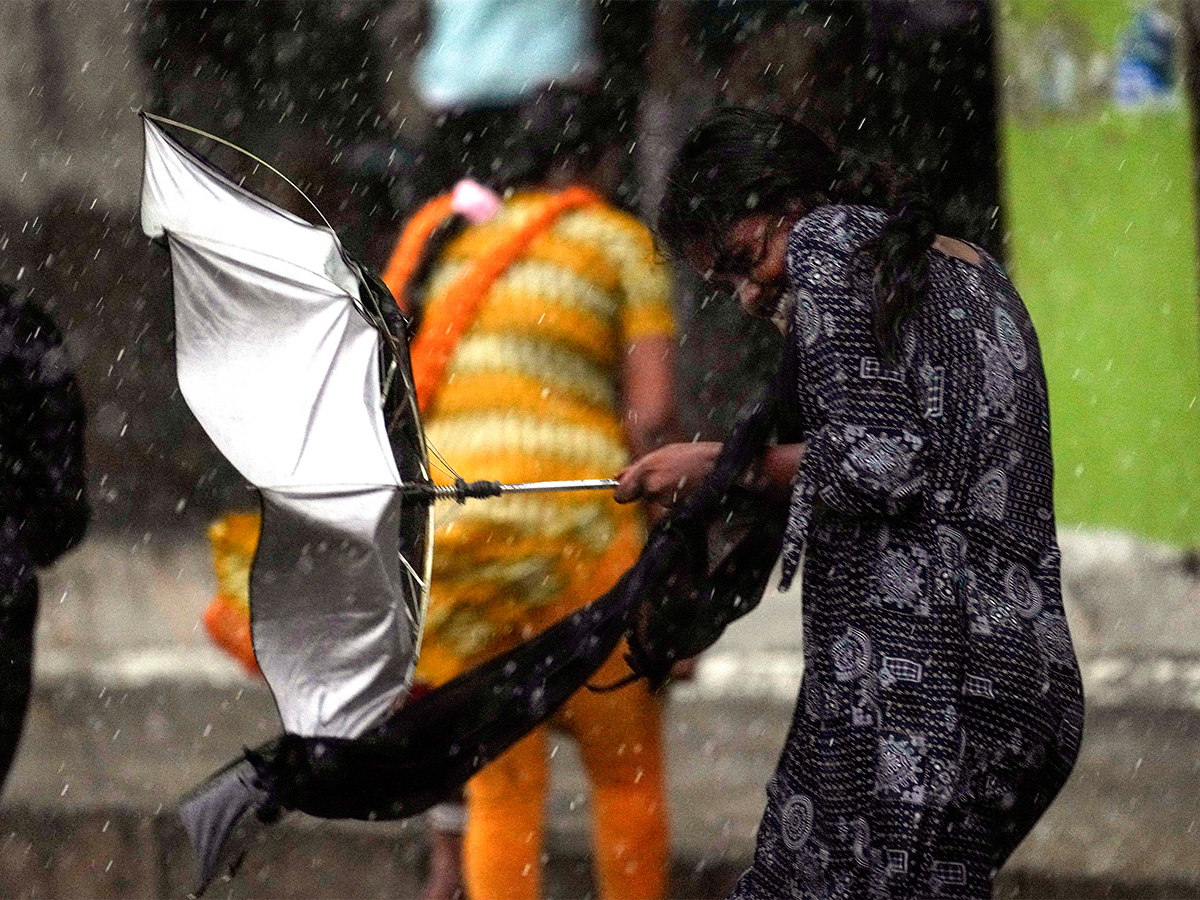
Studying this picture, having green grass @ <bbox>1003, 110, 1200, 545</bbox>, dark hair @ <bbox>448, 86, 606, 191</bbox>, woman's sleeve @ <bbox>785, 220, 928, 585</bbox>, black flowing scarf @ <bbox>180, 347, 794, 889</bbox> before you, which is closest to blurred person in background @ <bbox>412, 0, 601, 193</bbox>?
dark hair @ <bbox>448, 86, 606, 191</bbox>

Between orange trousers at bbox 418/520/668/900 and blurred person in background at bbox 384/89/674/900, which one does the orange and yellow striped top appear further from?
orange trousers at bbox 418/520/668/900

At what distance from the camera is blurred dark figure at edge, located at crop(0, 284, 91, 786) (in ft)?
10.6

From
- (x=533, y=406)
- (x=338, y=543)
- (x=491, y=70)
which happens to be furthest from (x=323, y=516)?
(x=491, y=70)

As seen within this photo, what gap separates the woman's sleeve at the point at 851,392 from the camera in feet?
7.57

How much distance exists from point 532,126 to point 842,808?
64.3 inches

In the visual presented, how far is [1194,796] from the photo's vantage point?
188 inches

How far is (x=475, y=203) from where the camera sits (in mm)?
3369

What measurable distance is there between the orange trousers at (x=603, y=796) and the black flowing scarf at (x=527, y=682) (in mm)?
479

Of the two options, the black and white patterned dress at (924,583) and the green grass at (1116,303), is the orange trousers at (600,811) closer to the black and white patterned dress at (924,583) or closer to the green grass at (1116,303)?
the black and white patterned dress at (924,583)

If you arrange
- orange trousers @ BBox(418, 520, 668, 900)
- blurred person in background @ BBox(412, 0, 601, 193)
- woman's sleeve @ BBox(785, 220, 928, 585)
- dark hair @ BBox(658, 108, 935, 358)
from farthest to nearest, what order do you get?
1. blurred person in background @ BBox(412, 0, 601, 193)
2. orange trousers @ BBox(418, 520, 668, 900)
3. dark hair @ BBox(658, 108, 935, 358)
4. woman's sleeve @ BBox(785, 220, 928, 585)

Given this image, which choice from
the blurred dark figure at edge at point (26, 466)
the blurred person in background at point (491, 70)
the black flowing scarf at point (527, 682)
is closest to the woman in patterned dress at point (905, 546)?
the black flowing scarf at point (527, 682)

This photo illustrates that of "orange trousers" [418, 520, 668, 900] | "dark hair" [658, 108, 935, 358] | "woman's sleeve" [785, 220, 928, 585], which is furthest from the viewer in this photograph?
"orange trousers" [418, 520, 668, 900]

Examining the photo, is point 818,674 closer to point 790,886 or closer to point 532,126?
point 790,886

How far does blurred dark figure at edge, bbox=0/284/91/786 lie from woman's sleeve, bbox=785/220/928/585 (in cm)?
164
